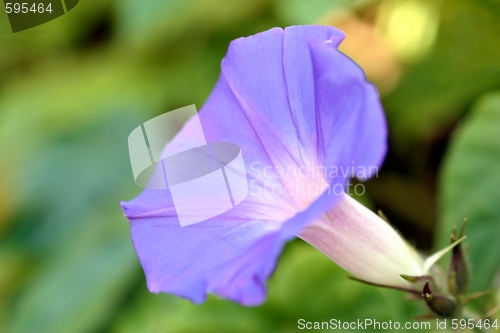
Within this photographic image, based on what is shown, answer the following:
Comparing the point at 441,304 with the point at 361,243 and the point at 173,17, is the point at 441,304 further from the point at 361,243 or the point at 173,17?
the point at 173,17

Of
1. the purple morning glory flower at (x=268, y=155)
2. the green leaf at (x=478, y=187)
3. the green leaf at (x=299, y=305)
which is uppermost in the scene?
the purple morning glory flower at (x=268, y=155)

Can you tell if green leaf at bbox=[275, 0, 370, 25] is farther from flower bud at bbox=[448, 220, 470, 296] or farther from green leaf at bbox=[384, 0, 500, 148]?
flower bud at bbox=[448, 220, 470, 296]

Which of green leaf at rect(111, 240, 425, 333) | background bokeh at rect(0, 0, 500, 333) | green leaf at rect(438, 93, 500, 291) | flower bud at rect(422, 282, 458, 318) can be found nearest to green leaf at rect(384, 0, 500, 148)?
background bokeh at rect(0, 0, 500, 333)

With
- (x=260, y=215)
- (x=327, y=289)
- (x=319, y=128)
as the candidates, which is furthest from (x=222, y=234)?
(x=327, y=289)

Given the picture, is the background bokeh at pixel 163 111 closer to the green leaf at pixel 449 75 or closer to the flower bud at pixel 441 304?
the green leaf at pixel 449 75

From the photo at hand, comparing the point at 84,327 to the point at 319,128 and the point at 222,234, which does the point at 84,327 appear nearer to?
the point at 222,234

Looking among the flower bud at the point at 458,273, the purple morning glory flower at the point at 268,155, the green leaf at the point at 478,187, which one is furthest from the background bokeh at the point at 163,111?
the purple morning glory flower at the point at 268,155
